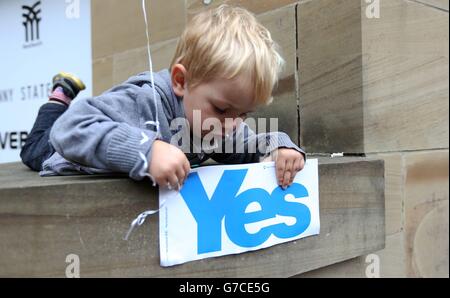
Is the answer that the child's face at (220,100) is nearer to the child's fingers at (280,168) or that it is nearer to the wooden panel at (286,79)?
the child's fingers at (280,168)

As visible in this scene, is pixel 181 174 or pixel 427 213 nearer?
pixel 181 174

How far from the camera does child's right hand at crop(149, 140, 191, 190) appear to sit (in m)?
0.95

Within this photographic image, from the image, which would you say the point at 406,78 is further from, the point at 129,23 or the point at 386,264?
the point at 129,23

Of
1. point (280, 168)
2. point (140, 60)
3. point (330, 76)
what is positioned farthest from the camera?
point (140, 60)

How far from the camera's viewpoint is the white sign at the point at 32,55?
2.91 meters

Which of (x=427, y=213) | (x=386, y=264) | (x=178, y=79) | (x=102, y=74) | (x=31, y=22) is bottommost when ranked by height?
(x=386, y=264)

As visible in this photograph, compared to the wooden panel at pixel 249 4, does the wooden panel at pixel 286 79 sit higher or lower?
lower

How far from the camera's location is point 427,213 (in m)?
1.96

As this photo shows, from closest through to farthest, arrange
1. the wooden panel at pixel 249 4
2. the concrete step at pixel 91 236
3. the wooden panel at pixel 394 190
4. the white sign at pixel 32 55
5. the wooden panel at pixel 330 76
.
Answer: the concrete step at pixel 91 236 → the wooden panel at pixel 330 76 → the wooden panel at pixel 394 190 → the wooden panel at pixel 249 4 → the white sign at pixel 32 55

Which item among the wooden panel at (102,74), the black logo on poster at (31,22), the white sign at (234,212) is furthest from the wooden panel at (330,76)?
the black logo on poster at (31,22)

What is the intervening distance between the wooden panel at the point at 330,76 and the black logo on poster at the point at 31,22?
2.17 meters

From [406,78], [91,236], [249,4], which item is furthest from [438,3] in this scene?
[91,236]

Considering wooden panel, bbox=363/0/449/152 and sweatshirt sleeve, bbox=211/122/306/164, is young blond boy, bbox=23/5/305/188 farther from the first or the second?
wooden panel, bbox=363/0/449/152

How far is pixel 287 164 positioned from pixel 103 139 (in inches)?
20.1
